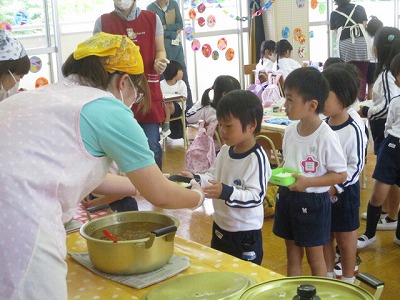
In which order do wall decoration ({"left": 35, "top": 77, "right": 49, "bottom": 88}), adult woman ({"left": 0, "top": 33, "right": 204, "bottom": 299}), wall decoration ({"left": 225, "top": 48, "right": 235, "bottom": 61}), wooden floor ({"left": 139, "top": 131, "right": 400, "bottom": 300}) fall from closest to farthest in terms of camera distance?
adult woman ({"left": 0, "top": 33, "right": 204, "bottom": 299}) < wooden floor ({"left": 139, "top": 131, "right": 400, "bottom": 300}) < wall decoration ({"left": 35, "top": 77, "right": 49, "bottom": 88}) < wall decoration ({"left": 225, "top": 48, "right": 235, "bottom": 61})

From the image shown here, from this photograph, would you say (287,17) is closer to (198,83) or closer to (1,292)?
(198,83)

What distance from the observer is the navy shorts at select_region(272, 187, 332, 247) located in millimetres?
2473

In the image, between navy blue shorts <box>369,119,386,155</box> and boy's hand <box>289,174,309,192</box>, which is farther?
navy blue shorts <box>369,119,386,155</box>

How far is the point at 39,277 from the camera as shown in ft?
4.30

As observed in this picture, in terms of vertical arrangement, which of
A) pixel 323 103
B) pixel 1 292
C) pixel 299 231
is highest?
pixel 323 103

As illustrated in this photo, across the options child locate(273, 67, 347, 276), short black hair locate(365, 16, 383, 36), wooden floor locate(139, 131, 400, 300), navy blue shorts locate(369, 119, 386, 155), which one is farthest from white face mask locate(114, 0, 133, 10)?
short black hair locate(365, 16, 383, 36)

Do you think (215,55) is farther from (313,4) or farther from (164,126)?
(164,126)

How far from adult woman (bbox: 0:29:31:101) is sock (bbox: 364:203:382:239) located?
2.12m

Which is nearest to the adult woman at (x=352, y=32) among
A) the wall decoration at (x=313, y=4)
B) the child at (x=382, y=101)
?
the wall decoration at (x=313, y=4)

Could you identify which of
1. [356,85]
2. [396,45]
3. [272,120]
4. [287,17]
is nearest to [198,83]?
[287,17]

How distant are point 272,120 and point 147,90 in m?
2.74

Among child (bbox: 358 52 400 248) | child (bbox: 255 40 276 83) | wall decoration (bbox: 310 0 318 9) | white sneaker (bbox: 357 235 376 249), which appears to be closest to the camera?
child (bbox: 358 52 400 248)

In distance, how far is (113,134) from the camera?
138 cm

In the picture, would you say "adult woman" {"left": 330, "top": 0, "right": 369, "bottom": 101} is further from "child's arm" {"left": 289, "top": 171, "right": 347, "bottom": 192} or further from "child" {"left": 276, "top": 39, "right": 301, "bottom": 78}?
"child's arm" {"left": 289, "top": 171, "right": 347, "bottom": 192}
